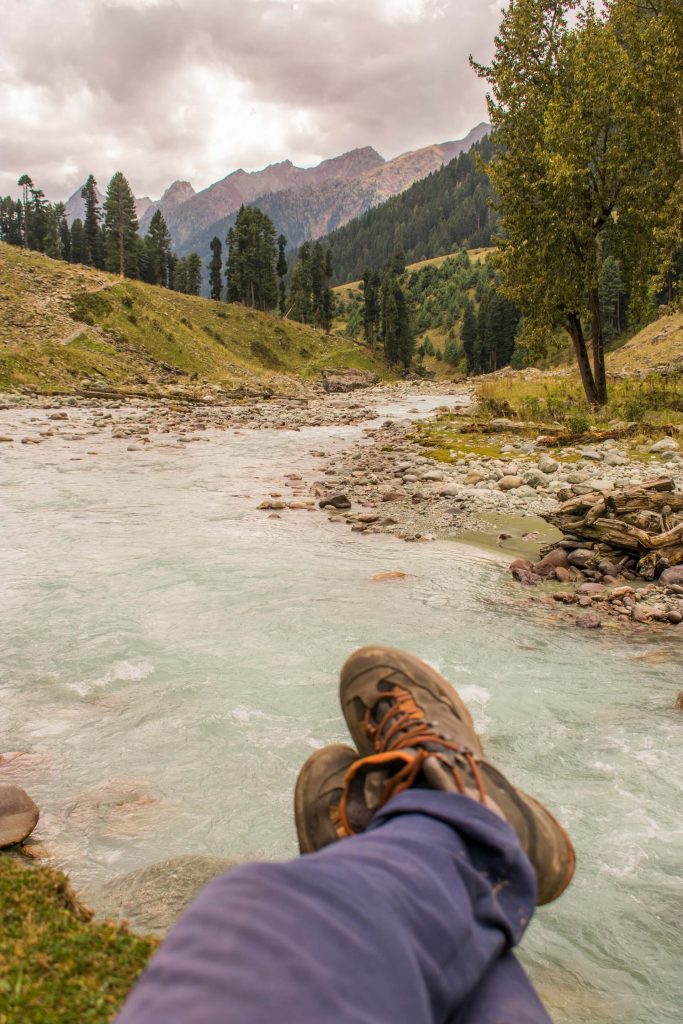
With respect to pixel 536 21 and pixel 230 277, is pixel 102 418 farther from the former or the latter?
pixel 230 277

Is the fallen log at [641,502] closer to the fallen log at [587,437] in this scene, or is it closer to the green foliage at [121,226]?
the fallen log at [587,437]

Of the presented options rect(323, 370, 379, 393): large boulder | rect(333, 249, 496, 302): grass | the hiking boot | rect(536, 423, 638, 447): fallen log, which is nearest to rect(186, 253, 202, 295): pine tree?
rect(323, 370, 379, 393): large boulder

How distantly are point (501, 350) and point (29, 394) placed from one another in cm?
8108

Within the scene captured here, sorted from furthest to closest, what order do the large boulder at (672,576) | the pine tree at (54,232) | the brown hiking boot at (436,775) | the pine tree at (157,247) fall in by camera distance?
the pine tree at (54,232)
the pine tree at (157,247)
the large boulder at (672,576)
the brown hiking boot at (436,775)

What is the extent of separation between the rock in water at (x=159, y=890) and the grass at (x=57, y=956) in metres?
0.23

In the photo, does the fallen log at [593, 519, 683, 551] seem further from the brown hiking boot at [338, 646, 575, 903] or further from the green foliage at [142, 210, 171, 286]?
the green foliage at [142, 210, 171, 286]

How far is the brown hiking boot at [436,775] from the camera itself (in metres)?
2.49

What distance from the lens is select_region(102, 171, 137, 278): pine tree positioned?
2923 inches

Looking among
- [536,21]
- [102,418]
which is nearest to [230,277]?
[102,418]

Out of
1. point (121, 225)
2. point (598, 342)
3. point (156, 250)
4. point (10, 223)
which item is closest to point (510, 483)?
point (598, 342)

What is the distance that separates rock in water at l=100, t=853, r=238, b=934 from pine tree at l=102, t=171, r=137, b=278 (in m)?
78.5

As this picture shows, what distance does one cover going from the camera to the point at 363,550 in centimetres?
1058

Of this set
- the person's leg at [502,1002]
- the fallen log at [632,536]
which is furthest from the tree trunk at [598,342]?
the person's leg at [502,1002]

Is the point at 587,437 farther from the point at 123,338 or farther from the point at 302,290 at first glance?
the point at 302,290
